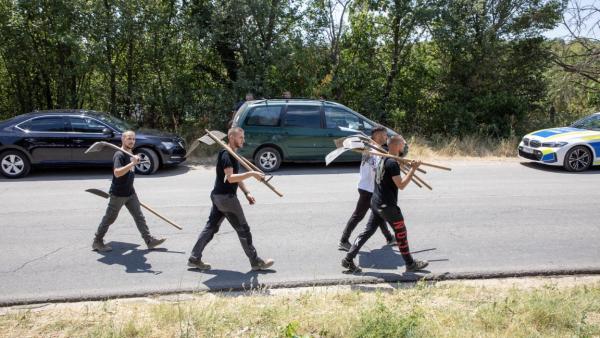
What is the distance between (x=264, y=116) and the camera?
1272 cm

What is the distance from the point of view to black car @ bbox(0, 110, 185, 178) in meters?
12.0

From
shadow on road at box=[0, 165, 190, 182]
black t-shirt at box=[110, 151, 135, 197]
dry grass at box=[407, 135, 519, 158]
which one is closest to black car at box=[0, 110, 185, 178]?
shadow on road at box=[0, 165, 190, 182]

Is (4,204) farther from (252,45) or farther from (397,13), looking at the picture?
(397,13)

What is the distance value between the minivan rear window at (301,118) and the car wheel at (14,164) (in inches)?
248

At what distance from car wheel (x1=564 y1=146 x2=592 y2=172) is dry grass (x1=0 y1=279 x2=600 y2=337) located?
790cm

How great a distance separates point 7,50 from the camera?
15.6 metres

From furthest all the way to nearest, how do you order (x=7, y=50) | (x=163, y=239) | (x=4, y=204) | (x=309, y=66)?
1. (x=309, y=66)
2. (x=7, y=50)
3. (x=4, y=204)
4. (x=163, y=239)

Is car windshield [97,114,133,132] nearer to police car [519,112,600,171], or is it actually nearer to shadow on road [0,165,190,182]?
shadow on road [0,165,190,182]

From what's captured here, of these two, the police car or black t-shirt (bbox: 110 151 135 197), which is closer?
black t-shirt (bbox: 110 151 135 197)

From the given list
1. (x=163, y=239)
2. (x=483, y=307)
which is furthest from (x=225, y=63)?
(x=483, y=307)

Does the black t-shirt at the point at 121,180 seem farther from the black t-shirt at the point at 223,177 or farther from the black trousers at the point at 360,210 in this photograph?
the black trousers at the point at 360,210

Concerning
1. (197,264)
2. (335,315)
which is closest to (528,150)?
(197,264)

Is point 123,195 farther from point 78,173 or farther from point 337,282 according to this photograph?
point 78,173

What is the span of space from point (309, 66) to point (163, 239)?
1105cm
